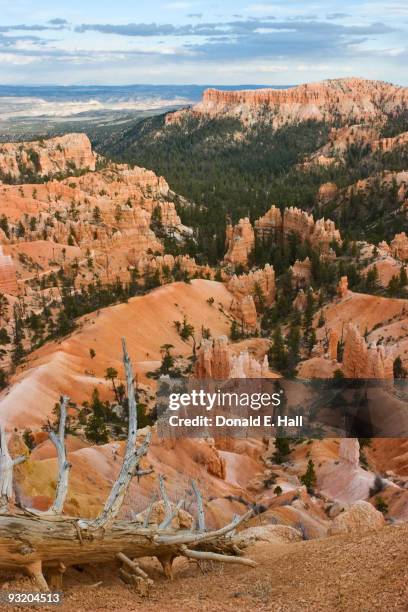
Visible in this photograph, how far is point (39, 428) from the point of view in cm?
2611

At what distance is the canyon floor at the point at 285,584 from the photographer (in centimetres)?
633

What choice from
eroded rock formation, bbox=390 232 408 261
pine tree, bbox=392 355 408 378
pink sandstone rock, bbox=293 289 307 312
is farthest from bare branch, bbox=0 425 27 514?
eroded rock formation, bbox=390 232 408 261

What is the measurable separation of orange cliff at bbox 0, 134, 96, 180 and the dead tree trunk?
10191cm

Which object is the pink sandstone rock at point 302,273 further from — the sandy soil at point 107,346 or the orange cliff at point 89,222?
the orange cliff at point 89,222

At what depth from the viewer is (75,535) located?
6.48 meters

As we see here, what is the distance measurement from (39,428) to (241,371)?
1099 cm

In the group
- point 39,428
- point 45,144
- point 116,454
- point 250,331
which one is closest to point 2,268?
point 250,331

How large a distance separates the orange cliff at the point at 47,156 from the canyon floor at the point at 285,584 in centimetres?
10184

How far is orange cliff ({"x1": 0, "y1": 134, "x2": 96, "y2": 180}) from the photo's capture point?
4040 inches

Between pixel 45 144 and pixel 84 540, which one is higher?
pixel 45 144

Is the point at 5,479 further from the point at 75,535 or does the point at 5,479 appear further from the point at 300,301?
the point at 300,301

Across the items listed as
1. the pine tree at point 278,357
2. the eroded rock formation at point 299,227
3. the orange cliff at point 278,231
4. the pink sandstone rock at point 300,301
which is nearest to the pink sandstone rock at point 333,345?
the pine tree at point 278,357

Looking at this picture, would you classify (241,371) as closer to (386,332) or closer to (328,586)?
(386,332)

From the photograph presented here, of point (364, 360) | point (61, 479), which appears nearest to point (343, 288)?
point (364, 360)
